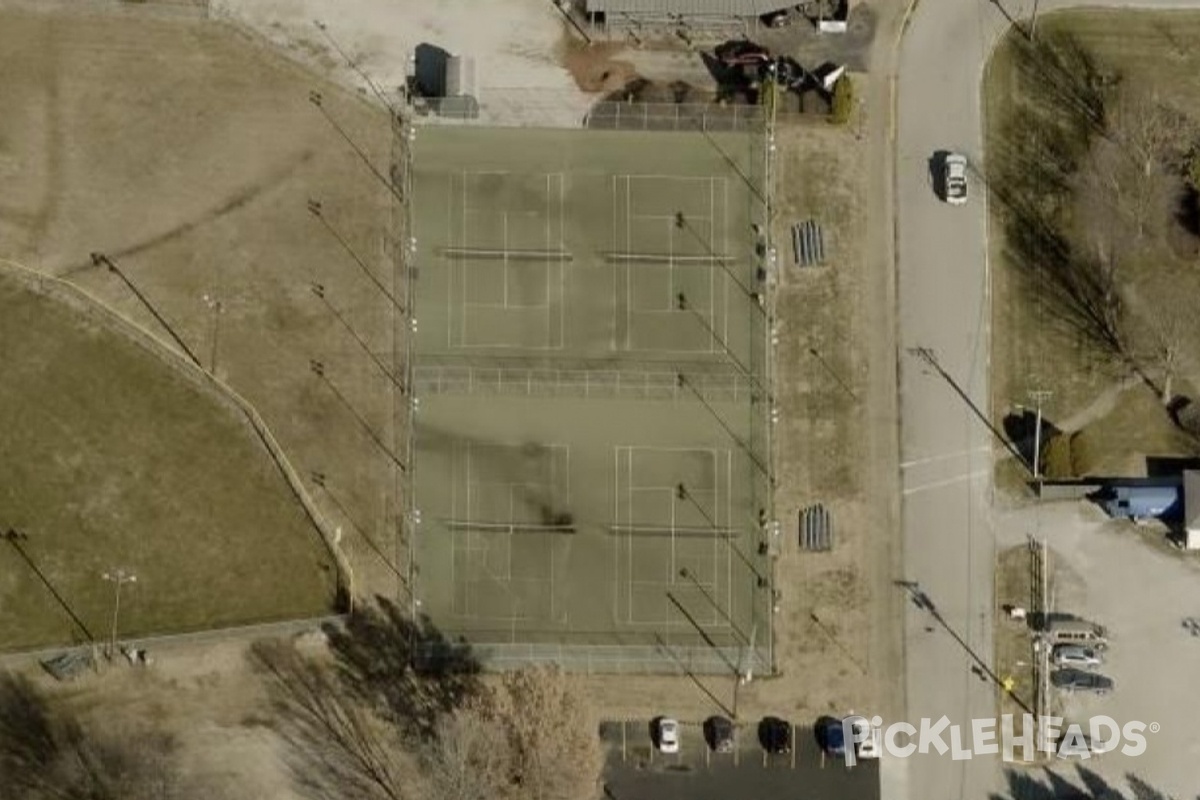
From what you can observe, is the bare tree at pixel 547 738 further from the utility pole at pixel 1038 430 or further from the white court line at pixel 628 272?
the utility pole at pixel 1038 430

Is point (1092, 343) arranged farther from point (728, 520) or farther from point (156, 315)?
point (156, 315)

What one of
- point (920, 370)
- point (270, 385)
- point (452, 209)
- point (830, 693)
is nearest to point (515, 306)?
point (452, 209)

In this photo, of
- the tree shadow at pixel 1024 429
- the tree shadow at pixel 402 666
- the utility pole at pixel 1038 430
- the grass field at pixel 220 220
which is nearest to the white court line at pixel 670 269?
the grass field at pixel 220 220

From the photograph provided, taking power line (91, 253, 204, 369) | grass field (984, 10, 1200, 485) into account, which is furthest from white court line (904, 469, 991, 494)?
power line (91, 253, 204, 369)

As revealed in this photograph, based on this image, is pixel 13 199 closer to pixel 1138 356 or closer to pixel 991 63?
pixel 991 63

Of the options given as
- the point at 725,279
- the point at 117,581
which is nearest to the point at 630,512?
the point at 725,279

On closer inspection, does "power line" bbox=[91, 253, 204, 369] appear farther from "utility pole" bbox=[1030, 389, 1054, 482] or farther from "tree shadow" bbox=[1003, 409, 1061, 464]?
"utility pole" bbox=[1030, 389, 1054, 482]
